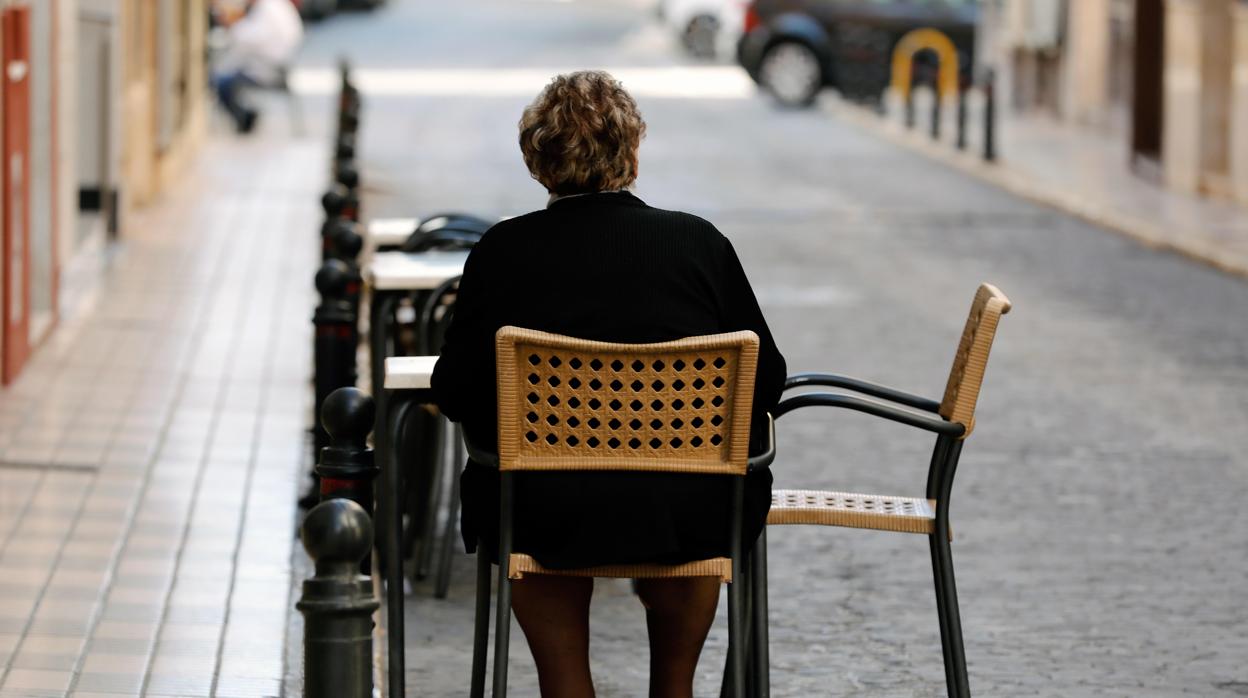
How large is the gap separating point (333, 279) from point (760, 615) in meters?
2.58

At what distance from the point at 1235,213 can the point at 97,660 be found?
14446 mm

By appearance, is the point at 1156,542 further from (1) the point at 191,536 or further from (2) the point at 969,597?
(1) the point at 191,536

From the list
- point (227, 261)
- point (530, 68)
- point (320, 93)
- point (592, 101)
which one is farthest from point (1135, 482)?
point (530, 68)

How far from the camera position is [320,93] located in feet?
94.9

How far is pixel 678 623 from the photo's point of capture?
4297mm

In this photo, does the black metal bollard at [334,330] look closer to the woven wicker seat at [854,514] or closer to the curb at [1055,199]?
the woven wicker seat at [854,514]

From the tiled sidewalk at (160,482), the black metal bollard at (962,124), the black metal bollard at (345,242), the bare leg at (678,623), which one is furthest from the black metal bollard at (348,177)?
the black metal bollard at (962,124)

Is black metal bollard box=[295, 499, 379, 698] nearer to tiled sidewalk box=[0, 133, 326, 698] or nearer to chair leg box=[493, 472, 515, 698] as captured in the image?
chair leg box=[493, 472, 515, 698]

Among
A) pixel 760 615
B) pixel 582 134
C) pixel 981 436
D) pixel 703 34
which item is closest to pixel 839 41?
pixel 703 34

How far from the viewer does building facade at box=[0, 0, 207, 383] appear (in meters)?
9.90

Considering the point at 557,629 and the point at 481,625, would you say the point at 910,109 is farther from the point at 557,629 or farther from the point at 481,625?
the point at 557,629

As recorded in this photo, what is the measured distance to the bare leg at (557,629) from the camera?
13.9ft

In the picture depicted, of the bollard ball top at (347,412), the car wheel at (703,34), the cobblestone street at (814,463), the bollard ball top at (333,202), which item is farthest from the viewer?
the car wheel at (703,34)

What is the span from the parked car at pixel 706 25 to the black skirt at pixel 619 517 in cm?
3284
